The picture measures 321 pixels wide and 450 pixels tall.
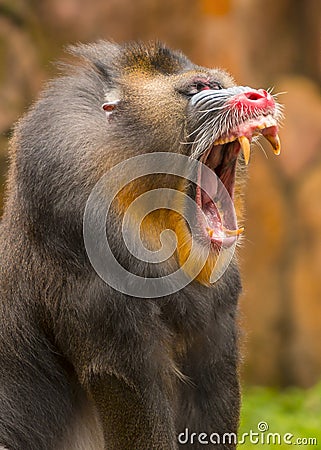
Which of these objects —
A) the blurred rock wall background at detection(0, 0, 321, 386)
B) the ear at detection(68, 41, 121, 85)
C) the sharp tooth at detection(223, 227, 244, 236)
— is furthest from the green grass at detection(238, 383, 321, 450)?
the ear at detection(68, 41, 121, 85)

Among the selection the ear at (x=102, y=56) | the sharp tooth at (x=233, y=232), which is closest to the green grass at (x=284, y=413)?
the sharp tooth at (x=233, y=232)

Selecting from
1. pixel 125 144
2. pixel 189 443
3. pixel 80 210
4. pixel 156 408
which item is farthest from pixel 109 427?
pixel 125 144

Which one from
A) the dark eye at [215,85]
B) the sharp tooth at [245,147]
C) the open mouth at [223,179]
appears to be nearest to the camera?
the sharp tooth at [245,147]

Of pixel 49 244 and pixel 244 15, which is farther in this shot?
pixel 244 15

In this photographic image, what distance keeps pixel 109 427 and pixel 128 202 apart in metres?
0.81

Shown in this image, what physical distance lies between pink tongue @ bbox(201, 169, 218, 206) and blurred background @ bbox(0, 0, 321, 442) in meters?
3.54

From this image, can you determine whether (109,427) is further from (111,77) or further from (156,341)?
(111,77)

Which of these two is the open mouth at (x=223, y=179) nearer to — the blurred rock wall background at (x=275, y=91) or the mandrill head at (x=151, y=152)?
the mandrill head at (x=151, y=152)

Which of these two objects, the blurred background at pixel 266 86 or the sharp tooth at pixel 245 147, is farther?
the blurred background at pixel 266 86

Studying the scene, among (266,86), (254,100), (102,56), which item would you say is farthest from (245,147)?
(266,86)

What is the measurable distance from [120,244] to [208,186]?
40 cm

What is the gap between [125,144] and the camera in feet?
12.1

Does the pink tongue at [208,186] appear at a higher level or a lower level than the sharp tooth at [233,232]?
higher

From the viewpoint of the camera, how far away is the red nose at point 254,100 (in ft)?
12.0
